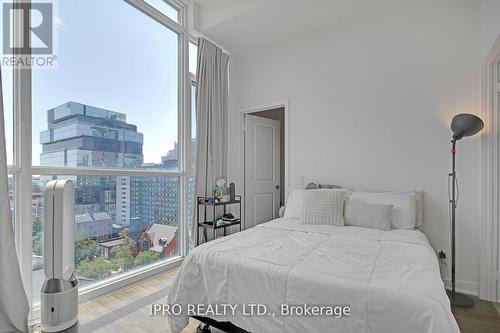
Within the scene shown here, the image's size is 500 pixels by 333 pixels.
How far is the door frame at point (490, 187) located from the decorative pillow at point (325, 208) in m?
1.27

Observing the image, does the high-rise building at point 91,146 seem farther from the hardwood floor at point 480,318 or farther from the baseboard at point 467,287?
the baseboard at point 467,287

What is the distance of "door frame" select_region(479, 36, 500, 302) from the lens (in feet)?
7.97

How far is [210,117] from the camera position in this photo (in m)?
3.65

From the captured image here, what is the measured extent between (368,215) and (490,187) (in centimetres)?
113

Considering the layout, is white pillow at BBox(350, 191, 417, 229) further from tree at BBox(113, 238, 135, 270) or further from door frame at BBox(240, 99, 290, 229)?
tree at BBox(113, 238, 135, 270)

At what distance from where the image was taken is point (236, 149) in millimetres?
4242

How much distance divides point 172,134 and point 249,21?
172 centimetres

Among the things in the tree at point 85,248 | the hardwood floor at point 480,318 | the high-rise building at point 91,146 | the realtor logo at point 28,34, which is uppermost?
the realtor logo at point 28,34

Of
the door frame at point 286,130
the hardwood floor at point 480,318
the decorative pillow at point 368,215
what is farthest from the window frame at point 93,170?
the hardwood floor at point 480,318

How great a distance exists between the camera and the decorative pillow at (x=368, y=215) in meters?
2.52

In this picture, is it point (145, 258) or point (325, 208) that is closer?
point (325, 208)

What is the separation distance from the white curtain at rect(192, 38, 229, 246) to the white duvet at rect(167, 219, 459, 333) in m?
1.52

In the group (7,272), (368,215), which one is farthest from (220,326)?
(368,215)

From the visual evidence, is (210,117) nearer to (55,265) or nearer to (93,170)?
(93,170)
